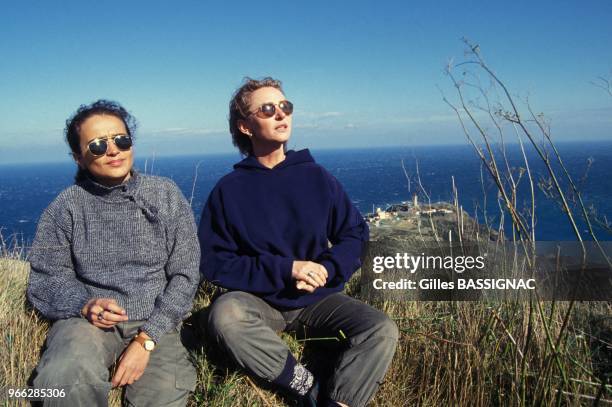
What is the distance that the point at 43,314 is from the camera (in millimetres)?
2561

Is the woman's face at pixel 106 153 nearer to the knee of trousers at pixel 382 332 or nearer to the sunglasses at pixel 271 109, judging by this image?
the sunglasses at pixel 271 109

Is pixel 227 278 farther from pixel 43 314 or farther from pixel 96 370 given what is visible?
pixel 43 314

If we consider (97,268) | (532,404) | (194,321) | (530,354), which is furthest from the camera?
(194,321)

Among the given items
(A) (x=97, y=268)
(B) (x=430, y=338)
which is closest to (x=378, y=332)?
(B) (x=430, y=338)

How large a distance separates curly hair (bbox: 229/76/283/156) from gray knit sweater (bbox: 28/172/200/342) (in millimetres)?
790

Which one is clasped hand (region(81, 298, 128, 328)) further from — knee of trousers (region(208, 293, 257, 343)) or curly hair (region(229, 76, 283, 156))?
curly hair (region(229, 76, 283, 156))

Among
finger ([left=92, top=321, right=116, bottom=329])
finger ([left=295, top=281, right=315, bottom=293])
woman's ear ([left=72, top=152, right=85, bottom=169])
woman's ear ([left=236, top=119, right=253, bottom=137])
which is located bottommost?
finger ([left=92, top=321, right=116, bottom=329])

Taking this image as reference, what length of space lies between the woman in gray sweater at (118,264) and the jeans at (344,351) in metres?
0.30

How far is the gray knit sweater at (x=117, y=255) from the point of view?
8.17ft

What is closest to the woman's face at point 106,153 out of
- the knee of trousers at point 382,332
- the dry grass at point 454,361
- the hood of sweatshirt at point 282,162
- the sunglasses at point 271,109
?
the hood of sweatshirt at point 282,162

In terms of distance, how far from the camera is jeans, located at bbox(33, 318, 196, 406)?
6.88ft

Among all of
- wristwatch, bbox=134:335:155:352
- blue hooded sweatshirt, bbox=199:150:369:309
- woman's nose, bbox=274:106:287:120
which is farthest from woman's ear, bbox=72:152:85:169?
woman's nose, bbox=274:106:287:120

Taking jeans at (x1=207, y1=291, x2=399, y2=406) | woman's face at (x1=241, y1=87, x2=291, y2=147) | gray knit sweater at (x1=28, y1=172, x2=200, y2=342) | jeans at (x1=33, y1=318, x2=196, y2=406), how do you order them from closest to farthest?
jeans at (x1=33, y1=318, x2=196, y2=406) → jeans at (x1=207, y1=291, x2=399, y2=406) → gray knit sweater at (x1=28, y1=172, x2=200, y2=342) → woman's face at (x1=241, y1=87, x2=291, y2=147)

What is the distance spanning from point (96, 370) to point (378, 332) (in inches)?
51.3
